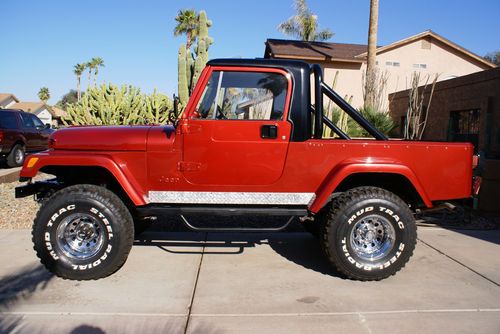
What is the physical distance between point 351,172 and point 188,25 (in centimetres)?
3439

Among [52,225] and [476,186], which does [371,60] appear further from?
[52,225]

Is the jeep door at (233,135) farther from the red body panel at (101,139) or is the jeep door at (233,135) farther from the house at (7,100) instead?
the house at (7,100)

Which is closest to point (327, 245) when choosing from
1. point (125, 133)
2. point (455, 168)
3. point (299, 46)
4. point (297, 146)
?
point (297, 146)

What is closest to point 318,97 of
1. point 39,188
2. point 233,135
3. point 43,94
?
point 233,135

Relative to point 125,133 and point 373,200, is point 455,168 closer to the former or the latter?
point 373,200

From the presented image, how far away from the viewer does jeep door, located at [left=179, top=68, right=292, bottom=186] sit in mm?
3986

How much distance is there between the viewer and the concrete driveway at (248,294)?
318 centimetres

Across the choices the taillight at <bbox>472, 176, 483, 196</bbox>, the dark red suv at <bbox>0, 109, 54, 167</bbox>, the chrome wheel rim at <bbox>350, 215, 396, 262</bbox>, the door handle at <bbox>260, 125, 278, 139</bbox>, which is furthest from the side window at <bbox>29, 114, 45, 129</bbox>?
the taillight at <bbox>472, 176, 483, 196</bbox>

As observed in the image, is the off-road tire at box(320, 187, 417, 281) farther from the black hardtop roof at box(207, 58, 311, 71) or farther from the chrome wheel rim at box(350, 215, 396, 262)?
the black hardtop roof at box(207, 58, 311, 71)

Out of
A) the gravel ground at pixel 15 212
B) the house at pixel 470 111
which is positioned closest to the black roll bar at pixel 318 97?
the gravel ground at pixel 15 212

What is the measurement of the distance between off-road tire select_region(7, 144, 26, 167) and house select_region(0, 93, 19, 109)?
5402 cm

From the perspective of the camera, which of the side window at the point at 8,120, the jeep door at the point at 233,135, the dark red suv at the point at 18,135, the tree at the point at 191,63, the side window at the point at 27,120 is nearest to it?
the jeep door at the point at 233,135

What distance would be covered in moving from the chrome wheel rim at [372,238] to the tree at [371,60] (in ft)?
29.1

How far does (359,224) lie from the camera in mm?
4078
